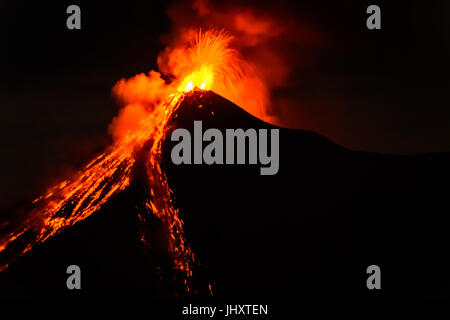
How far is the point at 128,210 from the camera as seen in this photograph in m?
13.6

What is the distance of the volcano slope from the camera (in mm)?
12758

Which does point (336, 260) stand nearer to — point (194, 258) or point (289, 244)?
point (289, 244)

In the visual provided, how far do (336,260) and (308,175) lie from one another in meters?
2.45

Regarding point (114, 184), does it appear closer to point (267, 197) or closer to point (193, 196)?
point (193, 196)

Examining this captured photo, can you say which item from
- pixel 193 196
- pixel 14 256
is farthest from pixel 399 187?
pixel 14 256

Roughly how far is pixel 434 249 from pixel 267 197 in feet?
11.6

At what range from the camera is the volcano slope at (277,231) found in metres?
12.8

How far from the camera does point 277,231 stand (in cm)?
1459
